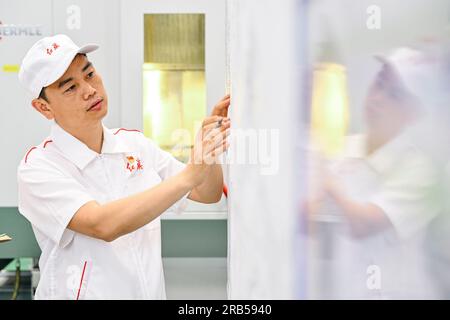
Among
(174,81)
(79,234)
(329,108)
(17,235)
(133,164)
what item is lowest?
(17,235)

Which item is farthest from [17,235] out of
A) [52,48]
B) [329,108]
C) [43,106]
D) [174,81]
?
[329,108]

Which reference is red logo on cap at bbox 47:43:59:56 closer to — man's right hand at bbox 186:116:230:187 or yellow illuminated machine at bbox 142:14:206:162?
man's right hand at bbox 186:116:230:187

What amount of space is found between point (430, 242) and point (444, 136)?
0.09 m

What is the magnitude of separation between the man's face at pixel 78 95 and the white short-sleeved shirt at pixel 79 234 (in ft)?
0.17

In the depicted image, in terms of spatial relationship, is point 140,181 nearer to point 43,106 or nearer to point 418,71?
point 43,106

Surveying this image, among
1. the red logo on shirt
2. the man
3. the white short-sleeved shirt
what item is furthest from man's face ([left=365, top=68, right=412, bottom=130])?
the red logo on shirt

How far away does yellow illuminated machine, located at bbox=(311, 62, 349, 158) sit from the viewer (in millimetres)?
417

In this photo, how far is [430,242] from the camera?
0.43m

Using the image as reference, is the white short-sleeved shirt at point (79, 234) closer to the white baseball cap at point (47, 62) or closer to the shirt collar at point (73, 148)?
the shirt collar at point (73, 148)

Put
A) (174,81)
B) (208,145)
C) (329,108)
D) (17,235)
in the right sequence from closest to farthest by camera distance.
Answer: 1. (329,108)
2. (208,145)
3. (174,81)
4. (17,235)

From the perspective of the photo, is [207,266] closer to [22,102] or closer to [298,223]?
[22,102]

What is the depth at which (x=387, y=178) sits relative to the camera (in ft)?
1.40

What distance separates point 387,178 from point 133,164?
2.61 feet

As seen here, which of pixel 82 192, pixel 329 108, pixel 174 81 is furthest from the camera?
pixel 174 81
